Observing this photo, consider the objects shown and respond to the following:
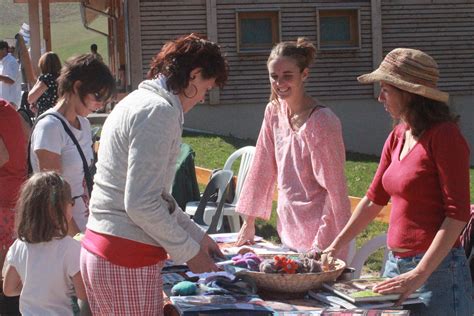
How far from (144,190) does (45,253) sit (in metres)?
1.18

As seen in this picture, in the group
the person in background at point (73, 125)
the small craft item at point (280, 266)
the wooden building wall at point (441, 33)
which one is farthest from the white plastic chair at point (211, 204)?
the wooden building wall at point (441, 33)

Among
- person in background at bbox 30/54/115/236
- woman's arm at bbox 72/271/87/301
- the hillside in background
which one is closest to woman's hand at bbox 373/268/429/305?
woman's arm at bbox 72/271/87/301

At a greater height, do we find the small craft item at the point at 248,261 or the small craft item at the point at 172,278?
the small craft item at the point at 248,261

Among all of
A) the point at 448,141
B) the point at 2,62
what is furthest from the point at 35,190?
the point at 2,62

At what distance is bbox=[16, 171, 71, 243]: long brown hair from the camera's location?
4160 mm

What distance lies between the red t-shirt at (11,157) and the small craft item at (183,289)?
1840mm

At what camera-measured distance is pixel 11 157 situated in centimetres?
521

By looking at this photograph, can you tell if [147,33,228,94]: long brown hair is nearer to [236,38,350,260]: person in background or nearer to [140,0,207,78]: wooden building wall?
[236,38,350,260]: person in background

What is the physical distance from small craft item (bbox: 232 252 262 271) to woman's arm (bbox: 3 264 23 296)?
1.04m

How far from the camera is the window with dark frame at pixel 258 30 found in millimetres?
19578

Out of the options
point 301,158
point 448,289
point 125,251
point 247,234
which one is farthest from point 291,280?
point 247,234

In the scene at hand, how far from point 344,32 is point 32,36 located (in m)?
6.74

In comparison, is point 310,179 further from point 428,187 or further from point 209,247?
point 428,187

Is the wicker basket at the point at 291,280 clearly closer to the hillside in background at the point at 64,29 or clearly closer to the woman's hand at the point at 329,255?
the woman's hand at the point at 329,255
